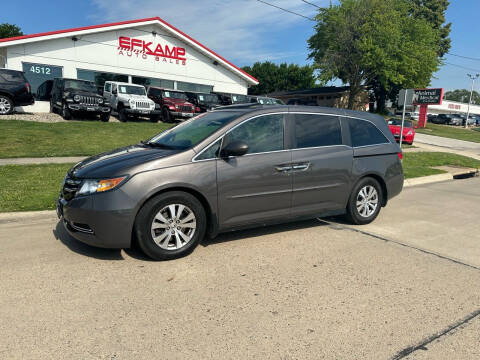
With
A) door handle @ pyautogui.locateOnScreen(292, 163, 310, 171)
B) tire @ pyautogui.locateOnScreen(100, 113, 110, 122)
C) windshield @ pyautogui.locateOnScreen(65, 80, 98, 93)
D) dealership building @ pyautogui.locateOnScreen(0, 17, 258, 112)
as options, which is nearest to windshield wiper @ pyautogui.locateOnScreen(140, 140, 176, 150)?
door handle @ pyautogui.locateOnScreen(292, 163, 310, 171)

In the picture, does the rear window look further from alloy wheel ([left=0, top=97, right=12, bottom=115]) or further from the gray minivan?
the gray minivan

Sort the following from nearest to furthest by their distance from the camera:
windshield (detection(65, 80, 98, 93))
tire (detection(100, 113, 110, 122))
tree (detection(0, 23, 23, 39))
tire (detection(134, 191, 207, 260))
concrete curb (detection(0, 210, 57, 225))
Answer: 1. tire (detection(134, 191, 207, 260))
2. concrete curb (detection(0, 210, 57, 225))
3. windshield (detection(65, 80, 98, 93))
4. tire (detection(100, 113, 110, 122))
5. tree (detection(0, 23, 23, 39))

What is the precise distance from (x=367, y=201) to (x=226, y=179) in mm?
2566

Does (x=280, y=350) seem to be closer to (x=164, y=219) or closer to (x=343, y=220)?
(x=164, y=219)

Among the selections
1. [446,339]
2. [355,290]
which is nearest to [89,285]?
[355,290]

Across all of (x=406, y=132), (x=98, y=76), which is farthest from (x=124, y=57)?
(x=406, y=132)

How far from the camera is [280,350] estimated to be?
2559 mm

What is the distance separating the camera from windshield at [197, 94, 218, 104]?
70.6 ft

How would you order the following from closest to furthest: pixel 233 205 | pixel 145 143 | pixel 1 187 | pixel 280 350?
pixel 280 350 < pixel 233 205 < pixel 145 143 < pixel 1 187

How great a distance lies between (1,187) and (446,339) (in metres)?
7.11

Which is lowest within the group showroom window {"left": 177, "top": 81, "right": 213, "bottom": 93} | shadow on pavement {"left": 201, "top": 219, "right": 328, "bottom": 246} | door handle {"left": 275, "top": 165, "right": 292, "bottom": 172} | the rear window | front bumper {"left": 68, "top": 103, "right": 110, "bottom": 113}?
shadow on pavement {"left": 201, "top": 219, "right": 328, "bottom": 246}

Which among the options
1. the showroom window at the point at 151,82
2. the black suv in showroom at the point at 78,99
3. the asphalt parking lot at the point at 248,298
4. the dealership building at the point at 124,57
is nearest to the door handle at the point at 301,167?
the asphalt parking lot at the point at 248,298

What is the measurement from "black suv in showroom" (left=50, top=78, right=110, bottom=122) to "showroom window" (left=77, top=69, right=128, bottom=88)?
19.6 feet

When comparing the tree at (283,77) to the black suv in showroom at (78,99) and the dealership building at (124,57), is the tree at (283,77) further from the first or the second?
the black suv in showroom at (78,99)
